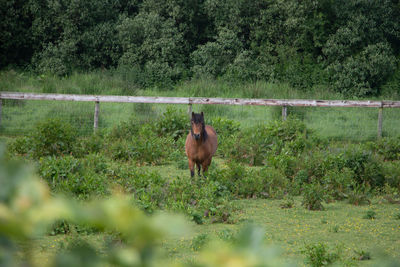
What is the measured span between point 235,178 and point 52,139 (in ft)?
13.7

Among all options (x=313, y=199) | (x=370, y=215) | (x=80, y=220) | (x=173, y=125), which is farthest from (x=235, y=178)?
(x=80, y=220)

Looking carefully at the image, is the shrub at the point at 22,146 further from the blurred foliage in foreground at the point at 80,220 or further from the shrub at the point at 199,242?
the blurred foliage in foreground at the point at 80,220

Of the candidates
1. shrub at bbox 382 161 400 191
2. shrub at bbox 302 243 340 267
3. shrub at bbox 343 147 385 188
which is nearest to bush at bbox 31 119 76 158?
shrub at bbox 343 147 385 188

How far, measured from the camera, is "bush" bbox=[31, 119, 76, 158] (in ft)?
33.1

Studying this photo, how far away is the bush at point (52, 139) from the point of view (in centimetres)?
1009

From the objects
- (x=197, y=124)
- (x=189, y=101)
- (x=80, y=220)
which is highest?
(x=80, y=220)

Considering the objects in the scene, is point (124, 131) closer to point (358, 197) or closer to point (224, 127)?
point (224, 127)

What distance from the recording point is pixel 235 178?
322 inches

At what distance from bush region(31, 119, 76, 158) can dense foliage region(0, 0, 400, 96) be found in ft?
39.4

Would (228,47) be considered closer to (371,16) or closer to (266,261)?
(371,16)

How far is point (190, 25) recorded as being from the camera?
25.2 metres

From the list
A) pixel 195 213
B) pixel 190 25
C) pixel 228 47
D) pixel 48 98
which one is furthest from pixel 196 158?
pixel 190 25

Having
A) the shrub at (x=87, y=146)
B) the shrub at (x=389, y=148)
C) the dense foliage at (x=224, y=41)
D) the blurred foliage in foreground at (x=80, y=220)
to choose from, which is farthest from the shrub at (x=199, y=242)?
the dense foliage at (x=224, y=41)

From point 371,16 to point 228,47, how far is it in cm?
684
